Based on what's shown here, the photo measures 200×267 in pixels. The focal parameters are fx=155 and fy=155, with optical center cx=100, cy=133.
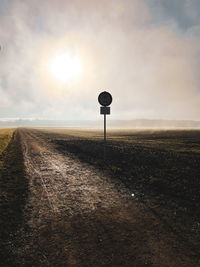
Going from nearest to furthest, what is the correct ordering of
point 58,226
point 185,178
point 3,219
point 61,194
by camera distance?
point 58,226, point 3,219, point 61,194, point 185,178

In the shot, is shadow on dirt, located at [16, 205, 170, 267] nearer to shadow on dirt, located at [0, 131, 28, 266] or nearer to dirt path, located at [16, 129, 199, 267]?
dirt path, located at [16, 129, 199, 267]

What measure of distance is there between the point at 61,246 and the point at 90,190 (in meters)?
3.07

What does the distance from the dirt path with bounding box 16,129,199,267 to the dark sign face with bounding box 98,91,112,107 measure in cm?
690

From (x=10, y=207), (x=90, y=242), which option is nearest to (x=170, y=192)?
(x=90, y=242)

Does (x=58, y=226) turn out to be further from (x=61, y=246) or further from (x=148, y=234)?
(x=148, y=234)

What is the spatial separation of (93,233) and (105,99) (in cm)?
923

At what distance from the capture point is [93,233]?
361cm

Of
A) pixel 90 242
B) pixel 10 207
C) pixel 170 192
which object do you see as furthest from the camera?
pixel 170 192

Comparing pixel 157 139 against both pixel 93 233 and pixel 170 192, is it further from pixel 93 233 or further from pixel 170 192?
pixel 93 233

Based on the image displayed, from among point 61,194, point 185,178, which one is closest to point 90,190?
point 61,194

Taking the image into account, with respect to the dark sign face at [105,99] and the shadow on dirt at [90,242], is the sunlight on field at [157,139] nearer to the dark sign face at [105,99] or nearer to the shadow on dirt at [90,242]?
the dark sign face at [105,99]

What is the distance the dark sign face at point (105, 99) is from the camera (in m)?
11.4

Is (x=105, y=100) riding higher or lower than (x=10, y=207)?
higher

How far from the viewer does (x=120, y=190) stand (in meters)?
6.24
